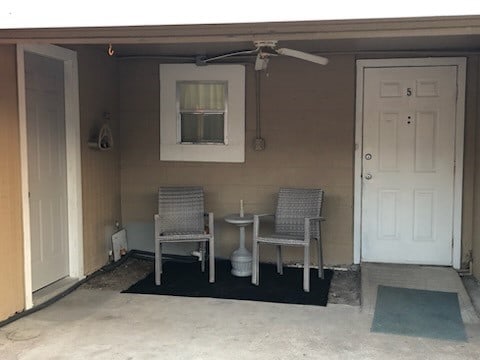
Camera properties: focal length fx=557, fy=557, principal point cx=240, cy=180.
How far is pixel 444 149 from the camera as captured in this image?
5070 mm

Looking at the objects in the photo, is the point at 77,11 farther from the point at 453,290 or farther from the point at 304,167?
the point at 453,290

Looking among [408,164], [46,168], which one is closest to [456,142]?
[408,164]

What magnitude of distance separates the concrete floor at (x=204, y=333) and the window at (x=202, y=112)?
5.57 ft

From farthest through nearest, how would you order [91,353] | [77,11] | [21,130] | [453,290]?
[453,290]
[21,130]
[91,353]
[77,11]

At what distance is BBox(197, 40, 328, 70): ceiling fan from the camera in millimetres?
3942

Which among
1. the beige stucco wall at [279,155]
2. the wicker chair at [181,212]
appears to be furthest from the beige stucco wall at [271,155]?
the wicker chair at [181,212]

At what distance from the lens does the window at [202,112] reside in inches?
213

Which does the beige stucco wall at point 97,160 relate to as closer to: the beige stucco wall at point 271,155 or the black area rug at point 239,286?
the beige stucco wall at point 271,155

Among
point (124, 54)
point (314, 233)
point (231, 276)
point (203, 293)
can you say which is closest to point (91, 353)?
point (203, 293)

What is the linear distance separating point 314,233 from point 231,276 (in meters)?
0.85

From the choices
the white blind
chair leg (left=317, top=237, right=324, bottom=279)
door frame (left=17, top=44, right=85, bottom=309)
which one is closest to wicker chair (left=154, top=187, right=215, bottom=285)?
door frame (left=17, top=44, right=85, bottom=309)

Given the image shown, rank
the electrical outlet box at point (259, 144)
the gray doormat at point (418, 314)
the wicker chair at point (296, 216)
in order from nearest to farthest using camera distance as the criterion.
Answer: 1. the gray doormat at point (418, 314)
2. the wicker chair at point (296, 216)
3. the electrical outlet box at point (259, 144)

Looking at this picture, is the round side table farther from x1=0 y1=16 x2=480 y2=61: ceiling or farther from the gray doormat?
x1=0 y1=16 x2=480 y2=61: ceiling

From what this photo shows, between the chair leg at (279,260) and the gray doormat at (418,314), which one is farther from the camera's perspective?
the chair leg at (279,260)
